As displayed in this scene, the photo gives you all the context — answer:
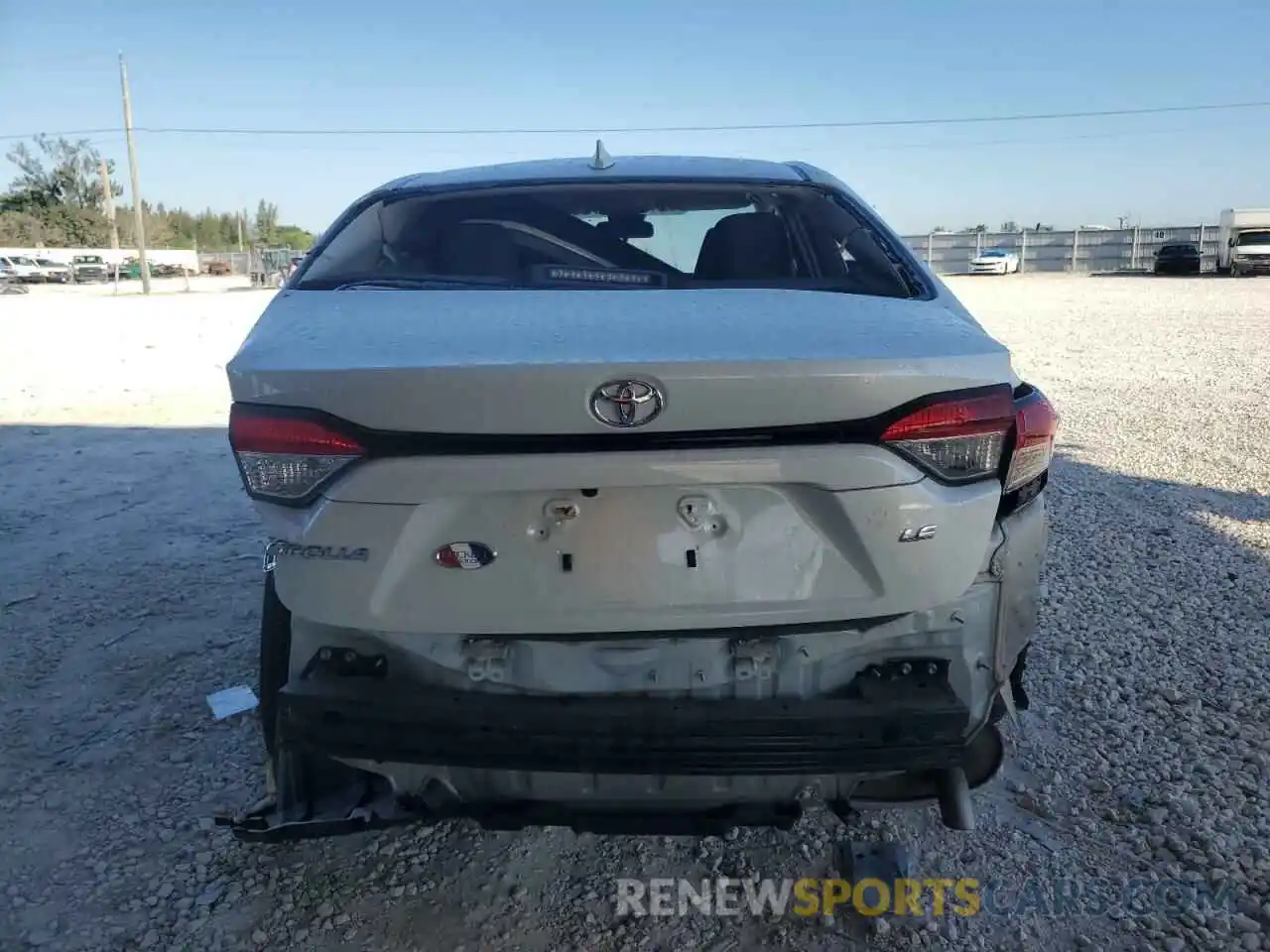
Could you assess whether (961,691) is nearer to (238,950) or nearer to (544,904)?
(544,904)

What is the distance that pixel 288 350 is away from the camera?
195cm

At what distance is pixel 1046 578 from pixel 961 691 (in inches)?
113

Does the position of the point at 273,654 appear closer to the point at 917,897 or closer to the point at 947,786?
the point at 947,786

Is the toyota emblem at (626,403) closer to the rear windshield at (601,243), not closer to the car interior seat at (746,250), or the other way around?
the rear windshield at (601,243)

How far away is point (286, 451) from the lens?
6.17ft

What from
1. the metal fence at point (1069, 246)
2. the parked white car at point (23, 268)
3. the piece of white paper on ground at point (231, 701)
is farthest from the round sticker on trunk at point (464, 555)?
the parked white car at point (23, 268)

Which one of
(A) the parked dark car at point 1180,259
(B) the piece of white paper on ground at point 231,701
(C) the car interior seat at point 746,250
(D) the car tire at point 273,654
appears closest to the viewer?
(D) the car tire at point 273,654

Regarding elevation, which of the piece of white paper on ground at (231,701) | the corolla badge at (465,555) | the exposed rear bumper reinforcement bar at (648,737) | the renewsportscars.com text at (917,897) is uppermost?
the corolla badge at (465,555)

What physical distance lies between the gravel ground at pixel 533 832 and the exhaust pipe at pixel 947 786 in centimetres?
47

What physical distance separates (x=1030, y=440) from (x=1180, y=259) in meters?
40.3

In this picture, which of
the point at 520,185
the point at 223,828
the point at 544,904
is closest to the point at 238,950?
the point at 223,828

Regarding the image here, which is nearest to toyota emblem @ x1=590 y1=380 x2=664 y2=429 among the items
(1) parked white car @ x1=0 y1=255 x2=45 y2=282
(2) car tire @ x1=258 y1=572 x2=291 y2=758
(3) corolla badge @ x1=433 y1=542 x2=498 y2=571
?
(3) corolla badge @ x1=433 y1=542 x2=498 y2=571

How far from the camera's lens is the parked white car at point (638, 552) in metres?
1.81

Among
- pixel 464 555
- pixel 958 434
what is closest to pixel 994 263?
pixel 958 434
